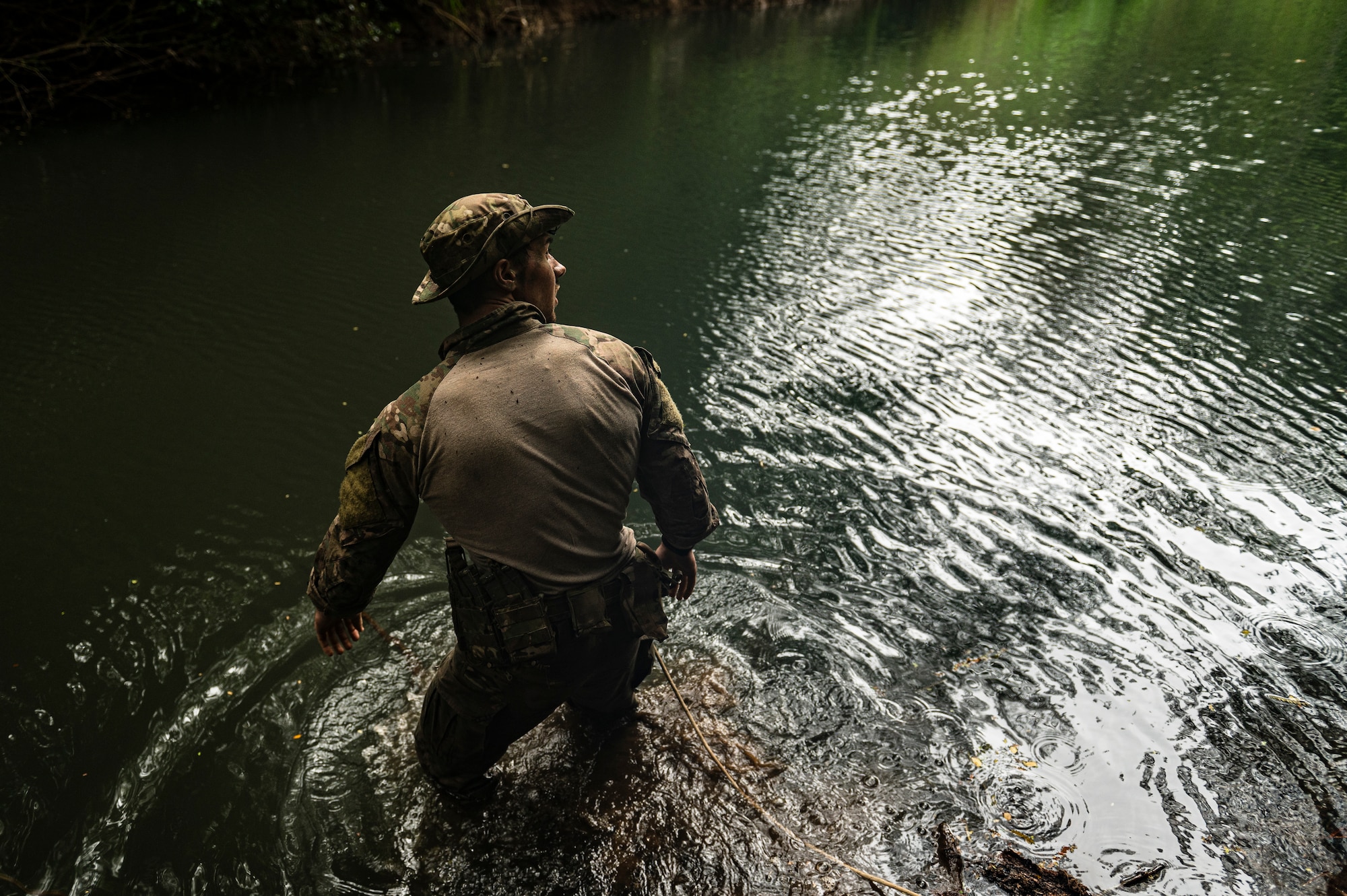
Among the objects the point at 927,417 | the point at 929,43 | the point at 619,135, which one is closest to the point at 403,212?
the point at 619,135

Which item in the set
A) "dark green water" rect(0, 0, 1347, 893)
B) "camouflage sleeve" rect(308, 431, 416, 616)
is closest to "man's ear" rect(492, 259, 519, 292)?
"camouflage sleeve" rect(308, 431, 416, 616)

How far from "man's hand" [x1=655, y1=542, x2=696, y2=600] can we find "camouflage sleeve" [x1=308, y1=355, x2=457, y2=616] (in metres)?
0.89

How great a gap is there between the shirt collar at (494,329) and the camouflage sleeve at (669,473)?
38cm

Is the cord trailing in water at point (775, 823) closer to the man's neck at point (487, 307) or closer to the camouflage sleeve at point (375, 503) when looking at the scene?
the camouflage sleeve at point (375, 503)

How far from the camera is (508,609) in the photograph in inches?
96.8

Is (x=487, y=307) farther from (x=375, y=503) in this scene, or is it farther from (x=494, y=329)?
(x=375, y=503)

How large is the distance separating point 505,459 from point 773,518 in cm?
273

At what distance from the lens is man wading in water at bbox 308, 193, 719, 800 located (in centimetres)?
234

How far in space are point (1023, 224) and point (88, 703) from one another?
31.7 feet

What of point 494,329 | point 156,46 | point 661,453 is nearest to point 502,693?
point 661,453

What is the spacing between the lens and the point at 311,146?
1273cm

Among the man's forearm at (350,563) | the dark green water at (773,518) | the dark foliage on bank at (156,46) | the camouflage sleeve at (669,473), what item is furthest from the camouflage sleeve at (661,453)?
the dark foliage on bank at (156,46)

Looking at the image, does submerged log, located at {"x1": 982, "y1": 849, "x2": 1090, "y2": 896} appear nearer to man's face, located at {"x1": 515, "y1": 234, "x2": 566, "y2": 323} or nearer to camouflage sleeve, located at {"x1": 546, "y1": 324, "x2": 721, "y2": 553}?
camouflage sleeve, located at {"x1": 546, "y1": 324, "x2": 721, "y2": 553}

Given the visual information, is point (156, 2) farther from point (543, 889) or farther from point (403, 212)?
point (543, 889)
